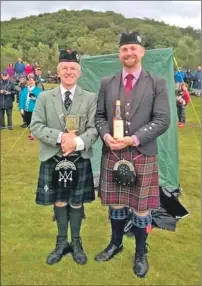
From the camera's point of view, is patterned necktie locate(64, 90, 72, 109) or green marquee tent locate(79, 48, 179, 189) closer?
patterned necktie locate(64, 90, 72, 109)

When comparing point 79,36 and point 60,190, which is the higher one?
point 79,36

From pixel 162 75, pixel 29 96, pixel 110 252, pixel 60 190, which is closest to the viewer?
pixel 60 190

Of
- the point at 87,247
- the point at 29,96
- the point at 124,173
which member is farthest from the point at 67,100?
the point at 29,96

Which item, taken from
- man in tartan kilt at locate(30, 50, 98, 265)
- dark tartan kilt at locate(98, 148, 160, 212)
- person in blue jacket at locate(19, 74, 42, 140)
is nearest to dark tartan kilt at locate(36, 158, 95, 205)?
man in tartan kilt at locate(30, 50, 98, 265)

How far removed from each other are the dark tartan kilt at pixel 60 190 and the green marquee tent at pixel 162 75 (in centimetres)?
254

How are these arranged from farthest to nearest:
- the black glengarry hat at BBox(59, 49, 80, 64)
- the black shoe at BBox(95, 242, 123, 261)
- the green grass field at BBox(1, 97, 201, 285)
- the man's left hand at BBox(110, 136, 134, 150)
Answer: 1. the green grass field at BBox(1, 97, 201, 285)
2. the black shoe at BBox(95, 242, 123, 261)
3. the black glengarry hat at BBox(59, 49, 80, 64)
4. the man's left hand at BBox(110, 136, 134, 150)

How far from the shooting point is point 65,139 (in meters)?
2.44

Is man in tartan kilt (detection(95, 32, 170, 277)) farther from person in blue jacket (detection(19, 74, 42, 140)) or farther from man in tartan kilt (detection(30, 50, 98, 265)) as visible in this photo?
person in blue jacket (detection(19, 74, 42, 140))

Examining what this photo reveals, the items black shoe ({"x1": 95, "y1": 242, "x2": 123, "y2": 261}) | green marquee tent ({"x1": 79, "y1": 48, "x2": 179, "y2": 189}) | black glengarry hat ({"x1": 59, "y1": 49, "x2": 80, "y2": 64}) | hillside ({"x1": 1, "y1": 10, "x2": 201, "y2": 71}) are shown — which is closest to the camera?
black glengarry hat ({"x1": 59, "y1": 49, "x2": 80, "y2": 64})

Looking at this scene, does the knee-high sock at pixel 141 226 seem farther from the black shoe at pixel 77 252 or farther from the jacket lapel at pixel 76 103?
the jacket lapel at pixel 76 103

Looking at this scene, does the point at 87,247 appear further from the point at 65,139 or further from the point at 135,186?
the point at 65,139

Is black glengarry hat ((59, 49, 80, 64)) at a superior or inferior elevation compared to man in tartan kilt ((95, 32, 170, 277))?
superior

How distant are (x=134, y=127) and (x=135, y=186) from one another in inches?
16.4

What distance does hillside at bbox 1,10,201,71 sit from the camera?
920 inches
